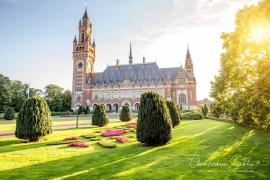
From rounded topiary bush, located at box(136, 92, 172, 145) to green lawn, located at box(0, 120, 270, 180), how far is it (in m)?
0.59

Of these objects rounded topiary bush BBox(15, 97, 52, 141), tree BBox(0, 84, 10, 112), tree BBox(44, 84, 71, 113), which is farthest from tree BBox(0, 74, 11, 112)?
rounded topiary bush BBox(15, 97, 52, 141)

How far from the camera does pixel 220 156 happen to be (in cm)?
1105

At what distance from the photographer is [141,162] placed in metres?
10.3

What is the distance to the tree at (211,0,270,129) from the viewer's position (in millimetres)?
13023

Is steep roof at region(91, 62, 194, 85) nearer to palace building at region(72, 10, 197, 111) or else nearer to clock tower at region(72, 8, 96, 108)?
palace building at region(72, 10, 197, 111)

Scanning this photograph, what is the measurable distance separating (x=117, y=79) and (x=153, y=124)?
61310 millimetres

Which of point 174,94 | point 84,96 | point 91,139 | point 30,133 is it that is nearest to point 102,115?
point 91,139

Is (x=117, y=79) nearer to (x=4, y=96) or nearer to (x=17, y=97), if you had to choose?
(x=17, y=97)

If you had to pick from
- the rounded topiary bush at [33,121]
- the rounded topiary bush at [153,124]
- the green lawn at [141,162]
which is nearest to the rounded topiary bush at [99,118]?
the rounded topiary bush at [33,121]

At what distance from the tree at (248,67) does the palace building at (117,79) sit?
42925 mm

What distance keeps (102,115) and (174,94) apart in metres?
42.9

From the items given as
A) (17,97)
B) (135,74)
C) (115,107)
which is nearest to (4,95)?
(17,97)

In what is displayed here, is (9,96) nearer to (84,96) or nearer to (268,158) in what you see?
(84,96)

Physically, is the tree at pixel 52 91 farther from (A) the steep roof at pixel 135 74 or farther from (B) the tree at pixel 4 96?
(B) the tree at pixel 4 96
